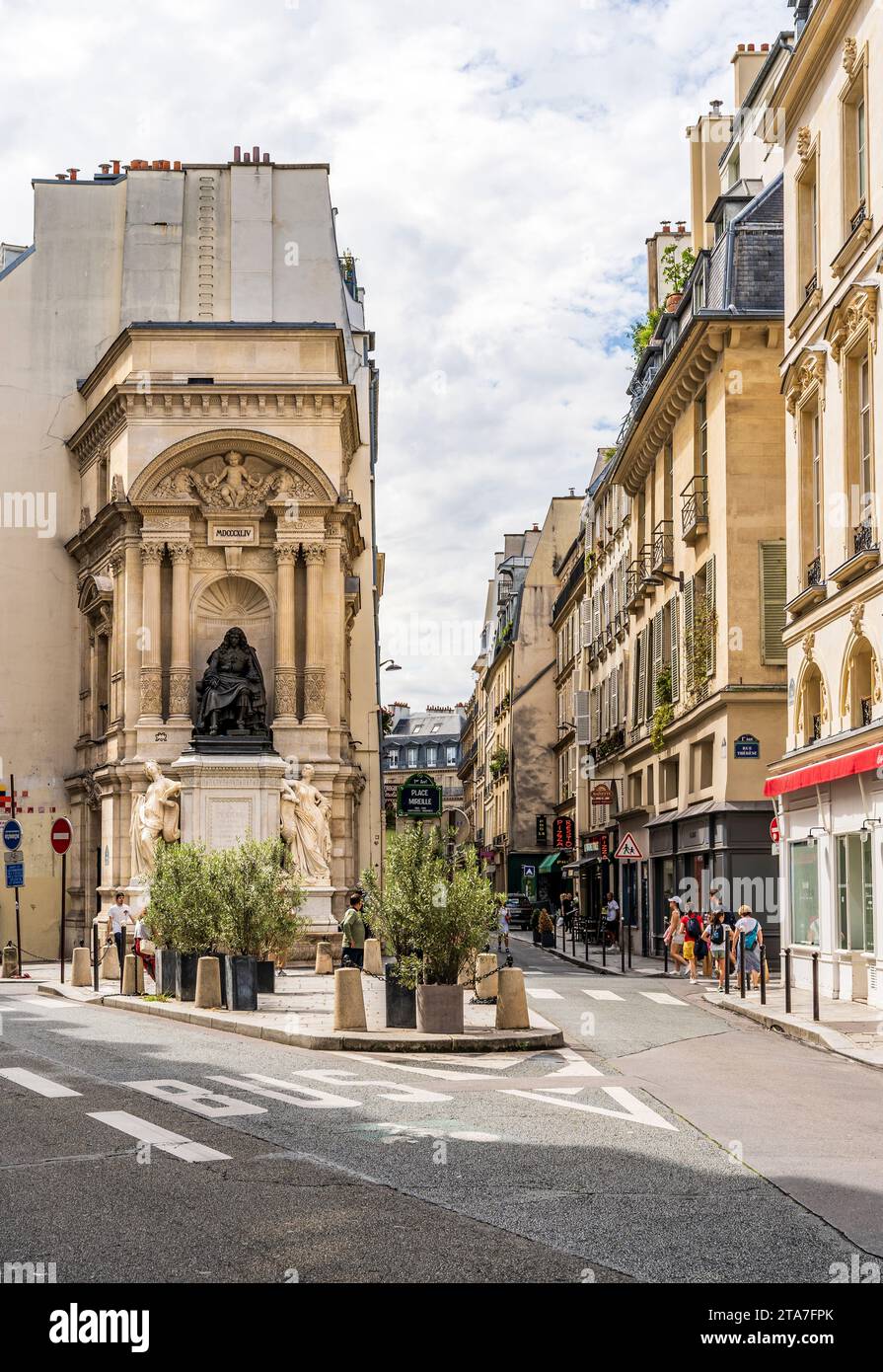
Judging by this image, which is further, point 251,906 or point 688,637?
point 688,637

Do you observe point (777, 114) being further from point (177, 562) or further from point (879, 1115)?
point (879, 1115)

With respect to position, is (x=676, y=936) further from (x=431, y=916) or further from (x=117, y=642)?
(x=117, y=642)

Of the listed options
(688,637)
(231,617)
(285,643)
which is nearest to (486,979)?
(688,637)

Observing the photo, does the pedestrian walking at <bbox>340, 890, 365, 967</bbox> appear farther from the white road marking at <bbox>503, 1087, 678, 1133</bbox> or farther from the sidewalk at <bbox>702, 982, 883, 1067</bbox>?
the white road marking at <bbox>503, 1087, 678, 1133</bbox>

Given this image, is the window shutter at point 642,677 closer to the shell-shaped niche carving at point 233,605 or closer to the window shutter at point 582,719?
the shell-shaped niche carving at point 233,605

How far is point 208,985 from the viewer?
22047mm

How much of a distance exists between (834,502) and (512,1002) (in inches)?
395

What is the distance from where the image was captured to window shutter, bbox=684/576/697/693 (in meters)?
35.1

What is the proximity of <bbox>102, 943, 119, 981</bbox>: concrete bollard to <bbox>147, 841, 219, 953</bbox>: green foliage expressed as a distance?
5.80m

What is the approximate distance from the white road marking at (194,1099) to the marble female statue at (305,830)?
2300 centimetres

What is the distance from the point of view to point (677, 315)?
39250mm

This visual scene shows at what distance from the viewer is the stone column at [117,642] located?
40.8 meters
